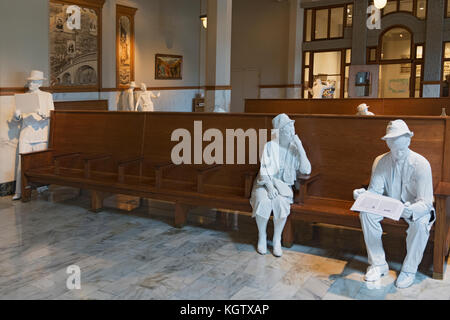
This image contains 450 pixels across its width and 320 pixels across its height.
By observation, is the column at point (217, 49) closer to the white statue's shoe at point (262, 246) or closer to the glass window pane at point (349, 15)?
the white statue's shoe at point (262, 246)

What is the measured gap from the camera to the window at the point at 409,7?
46.6ft

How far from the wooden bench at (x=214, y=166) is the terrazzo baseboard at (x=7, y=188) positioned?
0.66 meters

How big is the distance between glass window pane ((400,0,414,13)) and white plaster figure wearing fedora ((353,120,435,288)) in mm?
12148

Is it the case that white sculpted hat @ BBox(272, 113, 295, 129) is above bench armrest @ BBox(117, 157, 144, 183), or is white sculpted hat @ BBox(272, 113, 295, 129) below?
above

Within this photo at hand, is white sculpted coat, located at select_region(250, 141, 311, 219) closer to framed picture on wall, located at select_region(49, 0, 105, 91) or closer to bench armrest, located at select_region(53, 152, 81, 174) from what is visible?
bench armrest, located at select_region(53, 152, 81, 174)

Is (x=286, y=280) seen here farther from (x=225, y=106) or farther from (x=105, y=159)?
(x=225, y=106)

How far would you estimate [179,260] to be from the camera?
4.27 meters

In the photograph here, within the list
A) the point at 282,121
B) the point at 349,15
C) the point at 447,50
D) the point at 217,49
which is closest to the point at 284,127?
the point at 282,121

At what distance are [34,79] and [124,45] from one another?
646 centimetres

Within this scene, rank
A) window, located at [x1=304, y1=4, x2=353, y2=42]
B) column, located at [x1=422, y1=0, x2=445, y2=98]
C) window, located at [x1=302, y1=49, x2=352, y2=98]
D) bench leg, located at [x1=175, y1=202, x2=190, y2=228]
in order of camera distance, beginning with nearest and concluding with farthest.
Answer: bench leg, located at [x1=175, y1=202, x2=190, y2=228] → column, located at [x1=422, y1=0, x2=445, y2=98] → window, located at [x1=304, y1=4, x2=353, y2=42] → window, located at [x1=302, y1=49, x2=352, y2=98]

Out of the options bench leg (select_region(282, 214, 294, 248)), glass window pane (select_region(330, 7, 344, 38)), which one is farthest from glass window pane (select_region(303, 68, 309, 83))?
bench leg (select_region(282, 214, 294, 248))

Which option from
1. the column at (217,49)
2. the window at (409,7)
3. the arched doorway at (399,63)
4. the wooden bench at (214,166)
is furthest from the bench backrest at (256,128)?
the window at (409,7)

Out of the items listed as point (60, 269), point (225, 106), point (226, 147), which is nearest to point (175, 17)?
point (225, 106)

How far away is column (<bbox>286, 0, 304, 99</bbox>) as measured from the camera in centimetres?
1611
